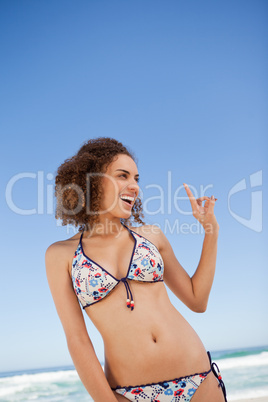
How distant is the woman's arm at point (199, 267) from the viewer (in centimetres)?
252

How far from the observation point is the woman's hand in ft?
8.22

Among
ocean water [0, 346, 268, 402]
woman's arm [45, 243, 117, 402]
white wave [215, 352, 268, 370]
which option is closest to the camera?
woman's arm [45, 243, 117, 402]

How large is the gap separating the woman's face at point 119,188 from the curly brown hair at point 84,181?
41mm

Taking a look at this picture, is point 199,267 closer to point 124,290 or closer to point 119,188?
point 124,290

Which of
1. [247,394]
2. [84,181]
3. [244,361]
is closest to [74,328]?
[84,181]

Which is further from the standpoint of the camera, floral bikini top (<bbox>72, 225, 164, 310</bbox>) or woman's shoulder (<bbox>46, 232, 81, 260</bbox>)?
woman's shoulder (<bbox>46, 232, 81, 260</bbox>)

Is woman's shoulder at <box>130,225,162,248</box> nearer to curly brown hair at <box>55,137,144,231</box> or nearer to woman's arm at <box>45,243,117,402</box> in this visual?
curly brown hair at <box>55,137,144,231</box>

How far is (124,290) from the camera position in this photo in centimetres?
228

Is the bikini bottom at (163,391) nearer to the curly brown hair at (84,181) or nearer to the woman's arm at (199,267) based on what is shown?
the woman's arm at (199,267)

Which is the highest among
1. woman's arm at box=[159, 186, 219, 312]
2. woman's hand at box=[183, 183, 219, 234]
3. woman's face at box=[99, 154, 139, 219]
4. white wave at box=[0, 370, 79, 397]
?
woman's face at box=[99, 154, 139, 219]

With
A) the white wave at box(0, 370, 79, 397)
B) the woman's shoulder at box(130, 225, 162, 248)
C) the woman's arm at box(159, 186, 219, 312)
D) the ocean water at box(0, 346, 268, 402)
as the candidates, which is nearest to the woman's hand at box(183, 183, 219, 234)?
the woman's arm at box(159, 186, 219, 312)

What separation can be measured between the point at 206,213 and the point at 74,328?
3.24 feet

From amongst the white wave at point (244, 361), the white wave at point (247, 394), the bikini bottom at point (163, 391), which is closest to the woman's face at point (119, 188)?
the bikini bottom at point (163, 391)

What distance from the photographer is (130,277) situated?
2.30 meters
